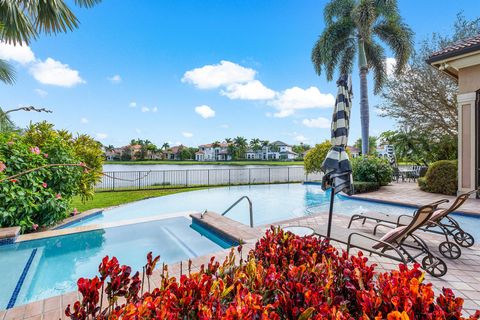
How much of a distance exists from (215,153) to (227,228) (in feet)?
243

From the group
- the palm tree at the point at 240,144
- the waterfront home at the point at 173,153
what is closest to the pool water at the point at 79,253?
the palm tree at the point at 240,144

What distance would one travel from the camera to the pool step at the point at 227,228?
455cm

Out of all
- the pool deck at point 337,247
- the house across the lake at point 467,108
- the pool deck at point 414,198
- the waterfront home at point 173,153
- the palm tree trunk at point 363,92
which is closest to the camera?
the pool deck at point 337,247

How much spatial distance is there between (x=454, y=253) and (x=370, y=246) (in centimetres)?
175

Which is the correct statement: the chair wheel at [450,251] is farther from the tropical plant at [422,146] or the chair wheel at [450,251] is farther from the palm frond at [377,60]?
the palm frond at [377,60]

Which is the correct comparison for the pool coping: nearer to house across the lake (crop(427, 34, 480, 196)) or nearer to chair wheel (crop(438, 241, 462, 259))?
chair wheel (crop(438, 241, 462, 259))

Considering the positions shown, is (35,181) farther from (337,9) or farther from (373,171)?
(337,9)

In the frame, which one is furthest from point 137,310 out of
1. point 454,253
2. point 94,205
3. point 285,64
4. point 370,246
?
point 285,64

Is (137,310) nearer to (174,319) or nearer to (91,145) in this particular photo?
(174,319)

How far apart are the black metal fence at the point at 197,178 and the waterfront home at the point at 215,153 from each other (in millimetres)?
54207

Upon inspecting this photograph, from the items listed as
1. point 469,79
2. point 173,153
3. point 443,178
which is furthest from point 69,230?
point 173,153

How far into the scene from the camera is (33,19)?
5664 millimetres

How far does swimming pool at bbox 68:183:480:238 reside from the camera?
24.0ft

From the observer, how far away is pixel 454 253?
12.6 ft
